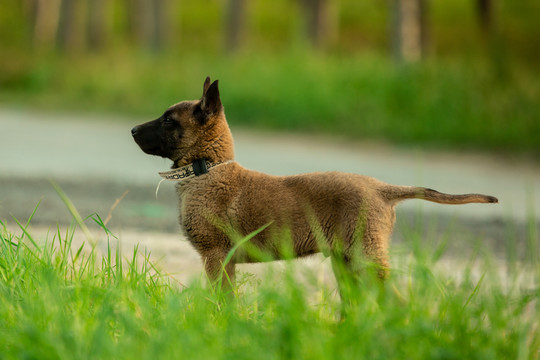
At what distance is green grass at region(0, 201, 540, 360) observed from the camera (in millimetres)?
2656

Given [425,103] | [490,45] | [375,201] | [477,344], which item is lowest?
[477,344]

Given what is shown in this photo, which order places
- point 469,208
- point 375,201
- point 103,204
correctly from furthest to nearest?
point 469,208, point 103,204, point 375,201

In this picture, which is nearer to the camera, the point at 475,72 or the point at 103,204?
the point at 103,204

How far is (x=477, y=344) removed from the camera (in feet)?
9.12

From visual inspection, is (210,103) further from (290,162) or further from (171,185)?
(290,162)

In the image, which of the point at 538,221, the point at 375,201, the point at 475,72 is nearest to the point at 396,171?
the point at 538,221

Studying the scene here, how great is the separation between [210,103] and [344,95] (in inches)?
389

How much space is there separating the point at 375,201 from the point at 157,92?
12.5 meters

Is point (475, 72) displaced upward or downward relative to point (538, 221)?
upward

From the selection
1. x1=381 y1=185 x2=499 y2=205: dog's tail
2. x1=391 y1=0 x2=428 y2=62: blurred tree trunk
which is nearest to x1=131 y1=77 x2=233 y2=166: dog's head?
x1=381 y1=185 x2=499 y2=205: dog's tail

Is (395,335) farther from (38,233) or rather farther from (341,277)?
(38,233)

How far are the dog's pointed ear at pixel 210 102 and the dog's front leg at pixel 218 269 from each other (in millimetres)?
717

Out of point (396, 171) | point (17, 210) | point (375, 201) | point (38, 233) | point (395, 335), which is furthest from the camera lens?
point (396, 171)

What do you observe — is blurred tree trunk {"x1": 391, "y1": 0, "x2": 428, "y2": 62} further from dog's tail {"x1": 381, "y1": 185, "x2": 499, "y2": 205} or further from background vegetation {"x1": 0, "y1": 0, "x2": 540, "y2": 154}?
dog's tail {"x1": 381, "y1": 185, "x2": 499, "y2": 205}
